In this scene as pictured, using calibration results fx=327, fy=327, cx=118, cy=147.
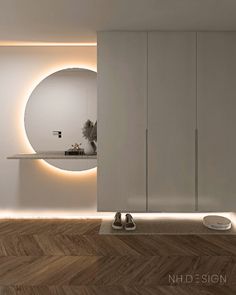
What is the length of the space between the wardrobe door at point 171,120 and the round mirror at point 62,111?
897 millimetres

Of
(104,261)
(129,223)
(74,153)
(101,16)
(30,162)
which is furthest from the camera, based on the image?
(30,162)

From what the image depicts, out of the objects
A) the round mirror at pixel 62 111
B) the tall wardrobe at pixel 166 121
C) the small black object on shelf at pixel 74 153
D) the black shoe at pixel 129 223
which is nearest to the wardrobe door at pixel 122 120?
the tall wardrobe at pixel 166 121

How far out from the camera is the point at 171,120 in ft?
12.5

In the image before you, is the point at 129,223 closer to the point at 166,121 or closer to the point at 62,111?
the point at 166,121

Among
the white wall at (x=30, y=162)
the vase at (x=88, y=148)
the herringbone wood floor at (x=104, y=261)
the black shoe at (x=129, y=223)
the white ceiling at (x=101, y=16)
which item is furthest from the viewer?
the white wall at (x=30, y=162)

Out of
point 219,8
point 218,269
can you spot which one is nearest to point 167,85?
point 219,8

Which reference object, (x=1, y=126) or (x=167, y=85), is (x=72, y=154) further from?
(x=167, y=85)

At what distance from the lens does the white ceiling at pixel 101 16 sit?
2996mm

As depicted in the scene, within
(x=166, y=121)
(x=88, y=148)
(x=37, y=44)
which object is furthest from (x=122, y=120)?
(x=37, y=44)

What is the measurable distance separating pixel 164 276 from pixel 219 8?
2489mm

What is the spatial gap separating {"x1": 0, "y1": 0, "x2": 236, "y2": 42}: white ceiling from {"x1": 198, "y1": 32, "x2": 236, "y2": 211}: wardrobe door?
0.86ft

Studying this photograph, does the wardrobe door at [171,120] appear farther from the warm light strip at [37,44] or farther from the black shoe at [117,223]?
the warm light strip at [37,44]

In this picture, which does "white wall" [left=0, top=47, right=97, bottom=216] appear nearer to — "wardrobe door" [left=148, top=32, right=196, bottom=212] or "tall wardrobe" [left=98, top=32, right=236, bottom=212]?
"tall wardrobe" [left=98, top=32, right=236, bottom=212]

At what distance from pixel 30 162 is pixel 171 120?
1.97 metres
